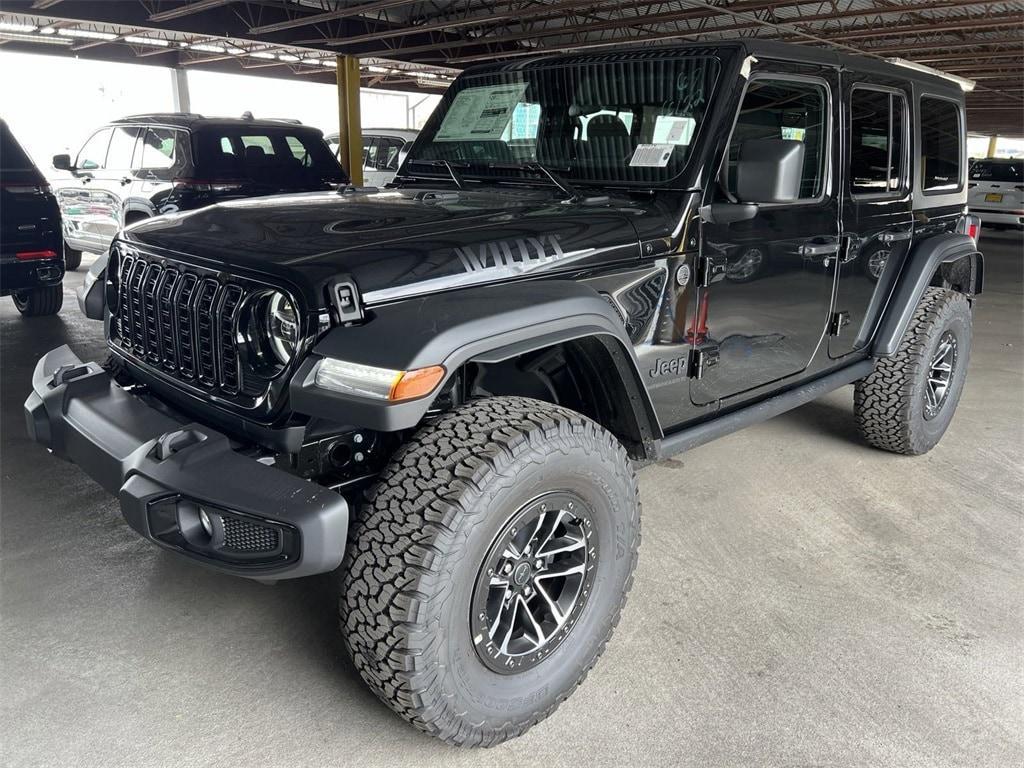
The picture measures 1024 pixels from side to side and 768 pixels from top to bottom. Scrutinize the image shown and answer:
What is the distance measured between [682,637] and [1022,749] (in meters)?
0.95

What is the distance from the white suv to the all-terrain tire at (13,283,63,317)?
15311mm

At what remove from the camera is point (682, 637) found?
104 inches

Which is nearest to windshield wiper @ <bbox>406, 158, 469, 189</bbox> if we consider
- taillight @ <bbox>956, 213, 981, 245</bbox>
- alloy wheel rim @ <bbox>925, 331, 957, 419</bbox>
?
alloy wheel rim @ <bbox>925, 331, 957, 419</bbox>

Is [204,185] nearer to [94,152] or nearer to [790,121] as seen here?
[94,152]

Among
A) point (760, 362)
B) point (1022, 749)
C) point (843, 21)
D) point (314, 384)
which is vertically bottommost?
point (1022, 749)

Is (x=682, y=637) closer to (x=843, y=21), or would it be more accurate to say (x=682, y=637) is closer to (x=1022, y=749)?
(x=1022, y=749)

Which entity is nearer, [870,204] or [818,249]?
[818,249]

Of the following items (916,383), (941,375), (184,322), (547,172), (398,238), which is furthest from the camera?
(941,375)

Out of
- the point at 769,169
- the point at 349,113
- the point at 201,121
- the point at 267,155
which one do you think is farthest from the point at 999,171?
the point at 769,169

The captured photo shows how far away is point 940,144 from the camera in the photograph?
3965 millimetres

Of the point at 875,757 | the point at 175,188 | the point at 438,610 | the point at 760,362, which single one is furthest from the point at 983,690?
the point at 175,188

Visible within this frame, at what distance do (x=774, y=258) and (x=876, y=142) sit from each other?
0.93 meters

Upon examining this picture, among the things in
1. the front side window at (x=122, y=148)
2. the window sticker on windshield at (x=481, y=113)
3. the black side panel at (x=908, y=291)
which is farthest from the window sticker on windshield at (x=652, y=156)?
the front side window at (x=122, y=148)

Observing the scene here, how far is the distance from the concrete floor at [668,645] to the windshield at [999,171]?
567 inches
